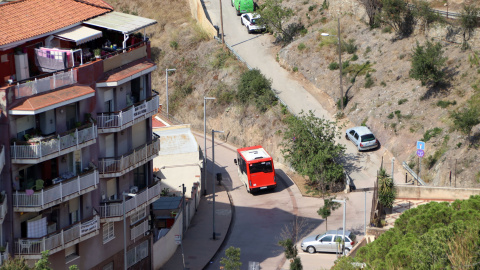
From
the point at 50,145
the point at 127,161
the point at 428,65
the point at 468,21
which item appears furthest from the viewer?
the point at 468,21

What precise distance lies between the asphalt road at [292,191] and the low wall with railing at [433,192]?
9.68 feet

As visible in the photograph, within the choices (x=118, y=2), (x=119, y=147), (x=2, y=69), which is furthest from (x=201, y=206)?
(x=118, y=2)

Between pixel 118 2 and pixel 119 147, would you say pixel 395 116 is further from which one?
pixel 118 2

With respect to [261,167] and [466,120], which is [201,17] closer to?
[261,167]

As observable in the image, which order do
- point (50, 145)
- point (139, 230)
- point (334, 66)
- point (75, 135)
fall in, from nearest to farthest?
point (50, 145)
point (75, 135)
point (139, 230)
point (334, 66)

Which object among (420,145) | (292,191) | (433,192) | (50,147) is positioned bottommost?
(292,191)

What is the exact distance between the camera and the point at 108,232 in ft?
171

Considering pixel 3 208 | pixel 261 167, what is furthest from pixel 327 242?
pixel 3 208

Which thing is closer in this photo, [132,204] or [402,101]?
[132,204]

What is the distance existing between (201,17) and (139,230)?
48.1m

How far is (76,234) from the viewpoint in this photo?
48688 millimetres

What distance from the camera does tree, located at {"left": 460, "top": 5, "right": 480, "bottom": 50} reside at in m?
77.7

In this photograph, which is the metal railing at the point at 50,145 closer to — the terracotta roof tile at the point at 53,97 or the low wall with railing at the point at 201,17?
the terracotta roof tile at the point at 53,97

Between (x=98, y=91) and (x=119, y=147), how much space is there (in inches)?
154
